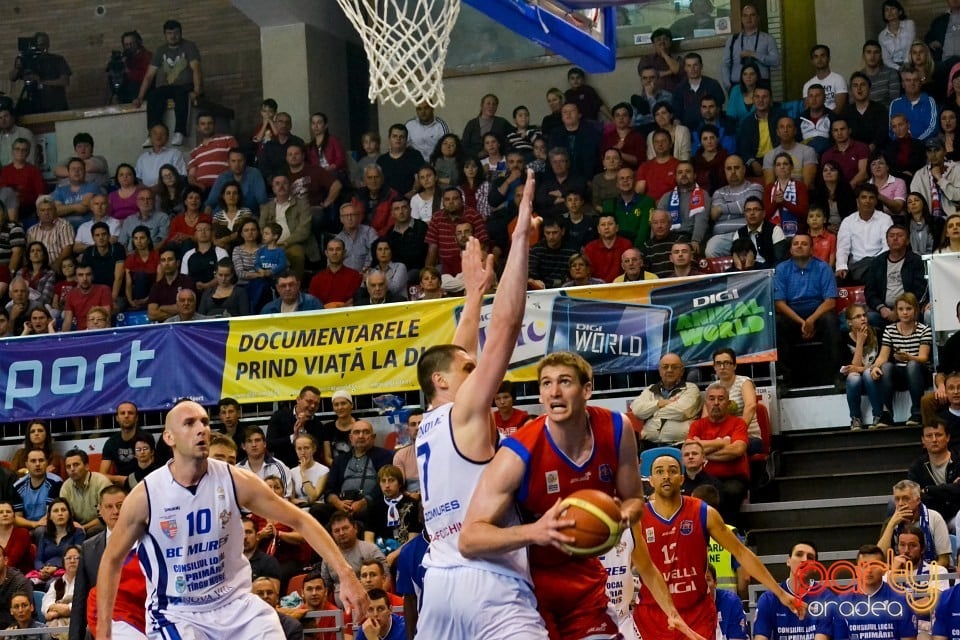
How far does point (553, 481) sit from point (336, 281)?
11465 mm

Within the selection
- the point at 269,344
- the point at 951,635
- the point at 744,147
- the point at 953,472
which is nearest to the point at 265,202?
the point at 269,344

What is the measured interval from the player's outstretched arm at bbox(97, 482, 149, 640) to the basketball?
301 centimetres

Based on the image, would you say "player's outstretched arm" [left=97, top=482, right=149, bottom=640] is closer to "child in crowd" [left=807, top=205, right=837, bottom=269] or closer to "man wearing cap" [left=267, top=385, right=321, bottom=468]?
"man wearing cap" [left=267, top=385, right=321, bottom=468]

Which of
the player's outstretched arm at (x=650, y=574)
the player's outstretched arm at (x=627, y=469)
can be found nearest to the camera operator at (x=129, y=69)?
the player's outstretched arm at (x=650, y=574)

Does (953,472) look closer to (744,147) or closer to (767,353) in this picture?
(767,353)

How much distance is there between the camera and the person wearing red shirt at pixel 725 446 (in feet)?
45.0

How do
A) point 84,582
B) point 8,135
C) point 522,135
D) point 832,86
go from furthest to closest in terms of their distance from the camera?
point 8,135, point 522,135, point 832,86, point 84,582

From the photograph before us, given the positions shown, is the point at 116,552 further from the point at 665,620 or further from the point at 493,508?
the point at 665,620

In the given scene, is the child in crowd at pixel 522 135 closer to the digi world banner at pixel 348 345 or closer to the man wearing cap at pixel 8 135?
the digi world banner at pixel 348 345

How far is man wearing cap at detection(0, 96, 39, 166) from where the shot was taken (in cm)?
2202

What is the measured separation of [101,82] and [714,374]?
1313 cm

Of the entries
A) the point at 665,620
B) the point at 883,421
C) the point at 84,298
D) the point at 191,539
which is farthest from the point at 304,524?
the point at 84,298

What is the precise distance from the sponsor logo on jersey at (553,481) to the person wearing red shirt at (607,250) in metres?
10.0

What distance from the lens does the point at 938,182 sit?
15.9m
